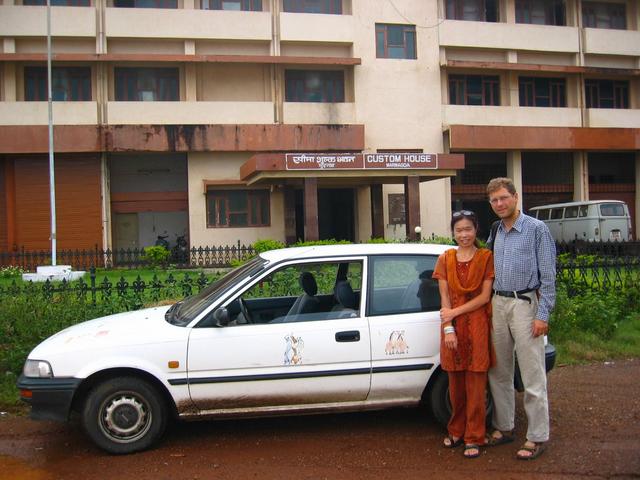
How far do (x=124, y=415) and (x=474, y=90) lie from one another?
24.5m

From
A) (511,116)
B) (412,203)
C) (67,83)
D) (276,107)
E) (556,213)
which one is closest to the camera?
(412,203)

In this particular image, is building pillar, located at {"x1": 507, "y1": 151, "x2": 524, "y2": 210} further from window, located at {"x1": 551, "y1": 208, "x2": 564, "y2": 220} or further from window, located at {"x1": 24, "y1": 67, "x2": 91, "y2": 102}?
window, located at {"x1": 24, "y1": 67, "x2": 91, "y2": 102}

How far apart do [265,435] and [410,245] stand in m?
1.92

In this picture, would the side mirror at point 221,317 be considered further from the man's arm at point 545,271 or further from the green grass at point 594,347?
the green grass at point 594,347

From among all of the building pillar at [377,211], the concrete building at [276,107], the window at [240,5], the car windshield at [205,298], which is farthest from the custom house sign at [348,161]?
the car windshield at [205,298]

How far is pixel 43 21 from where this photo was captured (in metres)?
→ 21.8

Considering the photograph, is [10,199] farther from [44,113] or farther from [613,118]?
[613,118]

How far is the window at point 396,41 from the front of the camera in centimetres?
2453

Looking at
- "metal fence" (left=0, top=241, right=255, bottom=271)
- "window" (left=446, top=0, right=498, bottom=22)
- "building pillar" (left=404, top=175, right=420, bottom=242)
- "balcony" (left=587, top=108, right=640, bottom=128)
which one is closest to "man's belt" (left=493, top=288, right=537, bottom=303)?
"metal fence" (left=0, top=241, right=255, bottom=271)

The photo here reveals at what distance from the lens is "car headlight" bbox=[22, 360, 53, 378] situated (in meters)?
4.36

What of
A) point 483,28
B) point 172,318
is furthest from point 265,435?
point 483,28

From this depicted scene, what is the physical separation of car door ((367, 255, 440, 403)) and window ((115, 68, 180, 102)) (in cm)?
2074

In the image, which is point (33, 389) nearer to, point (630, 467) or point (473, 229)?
point (473, 229)

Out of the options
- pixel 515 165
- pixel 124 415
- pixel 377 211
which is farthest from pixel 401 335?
pixel 515 165
